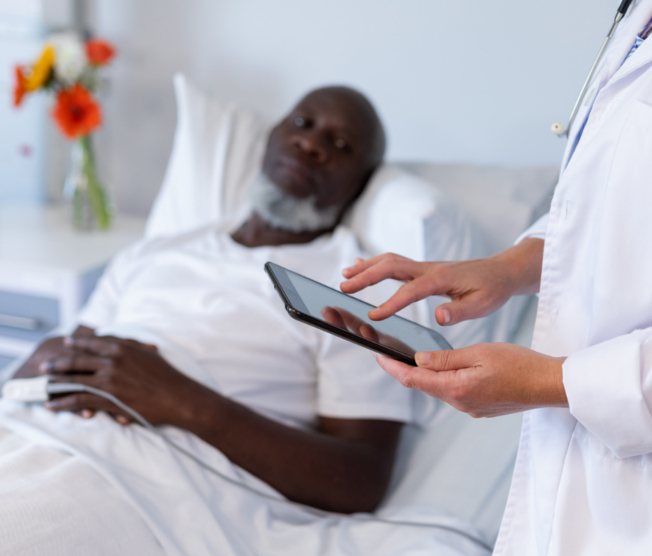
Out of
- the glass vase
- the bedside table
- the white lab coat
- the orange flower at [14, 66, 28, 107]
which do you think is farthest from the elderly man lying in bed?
the orange flower at [14, 66, 28, 107]

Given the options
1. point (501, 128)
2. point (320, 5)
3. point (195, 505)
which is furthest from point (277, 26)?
point (195, 505)

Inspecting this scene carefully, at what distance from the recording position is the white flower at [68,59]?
1.74 metres

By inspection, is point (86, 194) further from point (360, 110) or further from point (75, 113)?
point (360, 110)

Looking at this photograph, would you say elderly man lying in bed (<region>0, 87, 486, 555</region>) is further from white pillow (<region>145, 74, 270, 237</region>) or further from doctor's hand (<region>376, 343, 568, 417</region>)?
doctor's hand (<region>376, 343, 568, 417</region>)

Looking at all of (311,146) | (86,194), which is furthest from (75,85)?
(311,146)

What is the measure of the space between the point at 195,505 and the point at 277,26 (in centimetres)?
139

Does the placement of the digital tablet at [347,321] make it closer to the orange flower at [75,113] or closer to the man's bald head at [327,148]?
the man's bald head at [327,148]

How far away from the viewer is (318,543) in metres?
0.91

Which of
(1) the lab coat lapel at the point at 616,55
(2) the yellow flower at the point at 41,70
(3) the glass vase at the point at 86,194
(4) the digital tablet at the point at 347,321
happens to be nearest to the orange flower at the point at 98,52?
(2) the yellow flower at the point at 41,70

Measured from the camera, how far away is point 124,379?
3.26ft

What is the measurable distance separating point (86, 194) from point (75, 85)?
0.32m

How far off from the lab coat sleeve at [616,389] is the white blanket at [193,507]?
0.41 meters

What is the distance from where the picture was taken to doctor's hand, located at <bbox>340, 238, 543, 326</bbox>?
71 cm

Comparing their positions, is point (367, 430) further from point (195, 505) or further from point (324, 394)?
point (195, 505)
